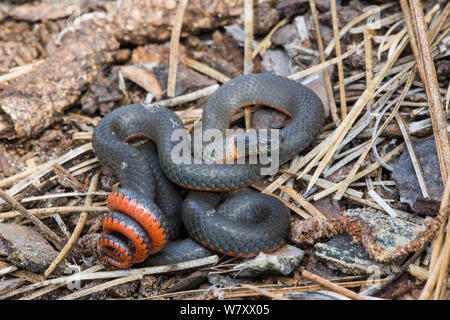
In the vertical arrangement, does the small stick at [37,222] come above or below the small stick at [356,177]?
below

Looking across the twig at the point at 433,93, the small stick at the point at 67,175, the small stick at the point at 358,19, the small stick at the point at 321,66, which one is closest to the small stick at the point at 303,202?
the twig at the point at 433,93

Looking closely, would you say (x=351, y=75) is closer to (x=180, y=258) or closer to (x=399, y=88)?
(x=399, y=88)

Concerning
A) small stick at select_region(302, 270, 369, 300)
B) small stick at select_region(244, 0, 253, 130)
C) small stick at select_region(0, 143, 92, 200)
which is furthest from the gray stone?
small stick at select_region(302, 270, 369, 300)

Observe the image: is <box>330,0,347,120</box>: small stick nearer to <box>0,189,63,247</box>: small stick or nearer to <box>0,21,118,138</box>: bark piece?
<box>0,21,118,138</box>: bark piece

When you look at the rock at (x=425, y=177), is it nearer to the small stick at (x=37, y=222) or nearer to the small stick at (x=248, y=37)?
the small stick at (x=248, y=37)

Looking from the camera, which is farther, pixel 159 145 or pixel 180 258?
pixel 159 145

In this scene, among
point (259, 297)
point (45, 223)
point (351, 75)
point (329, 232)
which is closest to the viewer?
point (259, 297)
